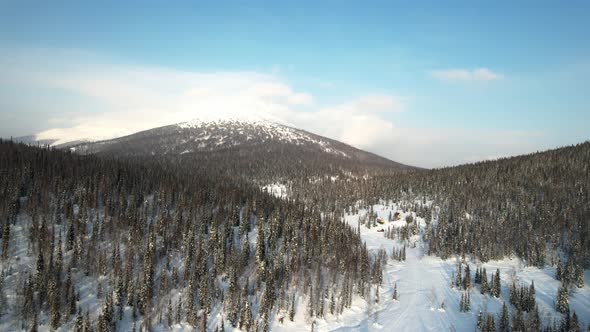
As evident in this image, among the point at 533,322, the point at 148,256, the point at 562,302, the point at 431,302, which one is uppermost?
the point at 148,256

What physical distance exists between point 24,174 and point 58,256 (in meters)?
31.2

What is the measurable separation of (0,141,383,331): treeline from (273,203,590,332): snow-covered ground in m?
3.46

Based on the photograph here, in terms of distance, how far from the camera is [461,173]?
14538cm

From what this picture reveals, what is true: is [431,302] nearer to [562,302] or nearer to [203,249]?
[562,302]

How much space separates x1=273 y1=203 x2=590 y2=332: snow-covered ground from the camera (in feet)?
171

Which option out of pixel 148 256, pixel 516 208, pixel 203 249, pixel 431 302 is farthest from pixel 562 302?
pixel 148 256

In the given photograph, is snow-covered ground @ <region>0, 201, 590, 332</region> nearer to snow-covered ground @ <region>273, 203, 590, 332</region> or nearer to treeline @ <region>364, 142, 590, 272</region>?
snow-covered ground @ <region>273, 203, 590, 332</region>

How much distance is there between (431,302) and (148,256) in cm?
5172

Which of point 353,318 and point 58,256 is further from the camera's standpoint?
point 353,318

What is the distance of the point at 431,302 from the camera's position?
6134 cm

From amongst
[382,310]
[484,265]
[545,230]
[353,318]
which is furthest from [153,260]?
[545,230]

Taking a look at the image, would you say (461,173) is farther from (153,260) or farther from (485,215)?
(153,260)

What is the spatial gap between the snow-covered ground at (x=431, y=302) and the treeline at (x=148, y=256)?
346 centimetres

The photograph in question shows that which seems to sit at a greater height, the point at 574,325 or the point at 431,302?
the point at 574,325
